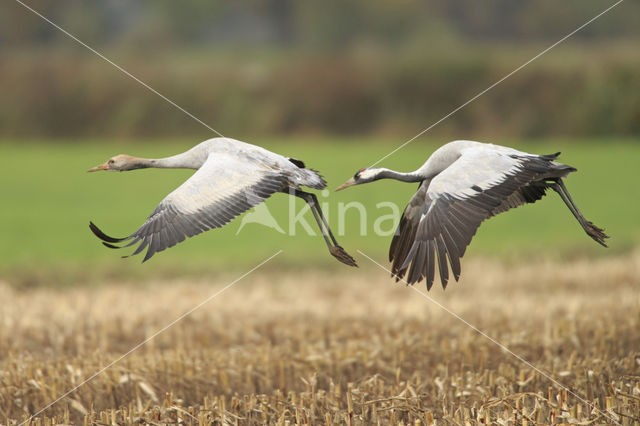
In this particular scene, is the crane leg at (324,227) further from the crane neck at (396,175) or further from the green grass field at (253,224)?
the green grass field at (253,224)

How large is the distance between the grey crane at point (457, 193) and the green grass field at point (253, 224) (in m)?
10.5

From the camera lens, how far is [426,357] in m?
7.95

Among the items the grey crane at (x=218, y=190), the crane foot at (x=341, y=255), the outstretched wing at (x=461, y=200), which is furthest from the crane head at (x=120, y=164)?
the outstretched wing at (x=461, y=200)

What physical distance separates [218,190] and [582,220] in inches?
78.8

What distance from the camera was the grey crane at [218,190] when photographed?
434 cm

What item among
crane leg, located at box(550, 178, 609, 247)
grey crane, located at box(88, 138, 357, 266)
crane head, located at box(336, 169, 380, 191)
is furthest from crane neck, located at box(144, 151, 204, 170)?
crane leg, located at box(550, 178, 609, 247)

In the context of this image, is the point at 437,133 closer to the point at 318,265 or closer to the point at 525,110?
the point at 525,110

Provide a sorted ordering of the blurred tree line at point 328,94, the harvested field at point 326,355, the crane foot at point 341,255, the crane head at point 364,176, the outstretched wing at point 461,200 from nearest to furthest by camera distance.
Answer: the crane foot at point 341,255 → the outstretched wing at point 461,200 → the crane head at point 364,176 → the harvested field at point 326,355 → the blurred tree line at point 328,94

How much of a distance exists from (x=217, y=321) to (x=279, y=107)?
80.6 feet

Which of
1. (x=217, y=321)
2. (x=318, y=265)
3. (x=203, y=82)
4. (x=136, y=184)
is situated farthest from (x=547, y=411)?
(x=203, y=82)

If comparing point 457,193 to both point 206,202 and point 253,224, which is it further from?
point 253,224

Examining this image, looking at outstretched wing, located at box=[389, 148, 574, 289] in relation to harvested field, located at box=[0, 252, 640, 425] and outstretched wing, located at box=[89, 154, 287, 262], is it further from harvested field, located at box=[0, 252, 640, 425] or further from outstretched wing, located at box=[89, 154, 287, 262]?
harvested field, located at box=[0, 252, 640, 425]

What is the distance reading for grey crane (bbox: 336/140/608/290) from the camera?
14.9 ft

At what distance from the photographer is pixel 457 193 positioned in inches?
181
